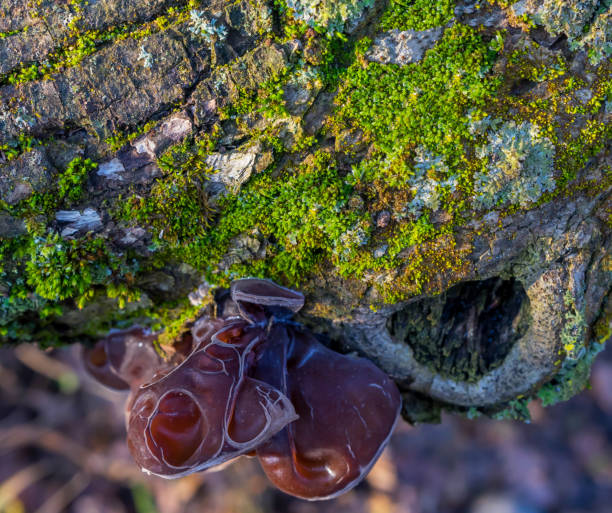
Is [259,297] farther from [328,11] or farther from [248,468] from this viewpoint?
[248,468]

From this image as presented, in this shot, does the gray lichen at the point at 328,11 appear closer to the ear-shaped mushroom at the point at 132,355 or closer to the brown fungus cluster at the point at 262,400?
the brown fungus cluster at the point at 262,400

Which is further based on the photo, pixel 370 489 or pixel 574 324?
pixel 370 489

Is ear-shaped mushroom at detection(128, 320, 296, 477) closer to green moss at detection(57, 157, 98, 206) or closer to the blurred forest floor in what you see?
green moss at detection(57, 157, 98, 206)

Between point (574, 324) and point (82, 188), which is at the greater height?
point (82, 188)

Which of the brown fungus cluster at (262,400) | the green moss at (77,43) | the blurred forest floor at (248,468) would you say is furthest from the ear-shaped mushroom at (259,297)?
the blurred forest floor at (248,468)

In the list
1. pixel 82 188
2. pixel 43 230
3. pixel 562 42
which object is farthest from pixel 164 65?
pixel 562 42

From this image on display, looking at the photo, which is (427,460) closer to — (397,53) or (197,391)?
(197,391)
